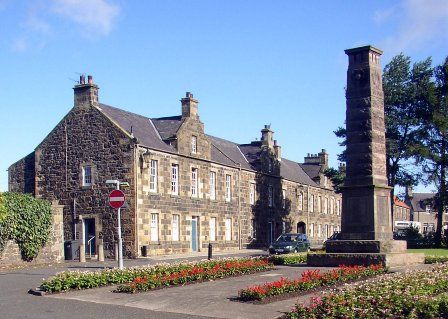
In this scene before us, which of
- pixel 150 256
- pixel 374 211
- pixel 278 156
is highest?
pixel 278 156

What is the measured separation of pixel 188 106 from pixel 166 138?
311 cm

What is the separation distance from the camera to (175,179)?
134 feet

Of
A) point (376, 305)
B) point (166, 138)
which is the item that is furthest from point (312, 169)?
point (376, 305)

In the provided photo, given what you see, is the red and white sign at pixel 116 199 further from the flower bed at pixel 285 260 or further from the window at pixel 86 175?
the window at pixel 86 175

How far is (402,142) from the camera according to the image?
172 feet

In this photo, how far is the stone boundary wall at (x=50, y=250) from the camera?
28828 millimetres

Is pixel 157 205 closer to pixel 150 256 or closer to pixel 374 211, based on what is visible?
pixel 150 256

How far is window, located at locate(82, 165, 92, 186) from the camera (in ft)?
126

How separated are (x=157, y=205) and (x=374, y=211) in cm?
1775

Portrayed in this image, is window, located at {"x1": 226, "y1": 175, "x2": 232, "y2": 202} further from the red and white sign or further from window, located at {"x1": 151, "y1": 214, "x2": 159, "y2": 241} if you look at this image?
the red and white sign

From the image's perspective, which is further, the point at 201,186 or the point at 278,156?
the point at 278,156

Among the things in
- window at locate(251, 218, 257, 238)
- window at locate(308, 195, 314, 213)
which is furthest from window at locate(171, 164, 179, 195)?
window at locate(308, 195, 314, 213)

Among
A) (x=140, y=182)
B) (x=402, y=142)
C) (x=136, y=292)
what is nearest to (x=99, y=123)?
(x=140, y=182)

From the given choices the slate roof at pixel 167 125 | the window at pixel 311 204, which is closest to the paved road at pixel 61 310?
the slate roof at pixel 167 125
